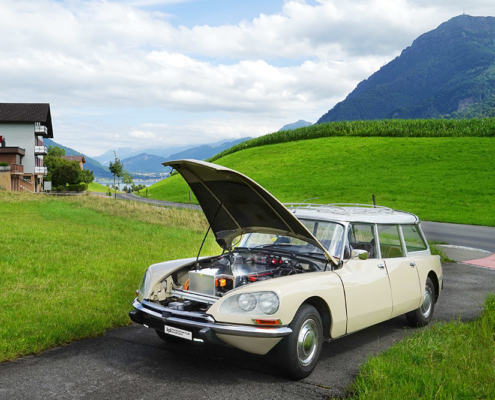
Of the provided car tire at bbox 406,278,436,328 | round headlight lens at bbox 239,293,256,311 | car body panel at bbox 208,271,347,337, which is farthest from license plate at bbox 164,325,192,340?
car tire at bbox 406,278,436,328

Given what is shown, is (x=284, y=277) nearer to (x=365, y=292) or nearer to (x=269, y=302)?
(x=269, y=302)

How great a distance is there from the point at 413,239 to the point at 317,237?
6.22 ft

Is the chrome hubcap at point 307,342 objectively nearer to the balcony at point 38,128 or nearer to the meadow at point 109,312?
the meadow at point 109,312

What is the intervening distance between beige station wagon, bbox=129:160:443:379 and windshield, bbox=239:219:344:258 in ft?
0.04

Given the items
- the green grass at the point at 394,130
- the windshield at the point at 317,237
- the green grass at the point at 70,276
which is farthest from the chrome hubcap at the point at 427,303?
the green grass at the point at 394,130

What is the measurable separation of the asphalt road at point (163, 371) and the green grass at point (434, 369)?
36cm

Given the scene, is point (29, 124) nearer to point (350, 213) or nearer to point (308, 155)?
point (308, 155)

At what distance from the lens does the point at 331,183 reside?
4544 cm

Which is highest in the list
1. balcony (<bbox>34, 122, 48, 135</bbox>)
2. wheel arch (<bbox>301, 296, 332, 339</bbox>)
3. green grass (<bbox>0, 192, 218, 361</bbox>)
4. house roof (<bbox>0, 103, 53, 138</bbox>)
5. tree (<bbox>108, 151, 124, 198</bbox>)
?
house roof (<bbox>0, 103, 53, 138</bbox>)

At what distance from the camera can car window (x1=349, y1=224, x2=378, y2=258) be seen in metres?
6.05

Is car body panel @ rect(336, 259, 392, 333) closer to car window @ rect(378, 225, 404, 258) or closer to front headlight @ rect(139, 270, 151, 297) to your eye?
car window @ rect(378, 225, 404, 258)

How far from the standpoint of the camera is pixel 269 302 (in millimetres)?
4477

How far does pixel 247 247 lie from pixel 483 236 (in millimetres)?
17190

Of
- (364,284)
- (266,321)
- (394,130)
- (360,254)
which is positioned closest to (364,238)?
(360,254)
